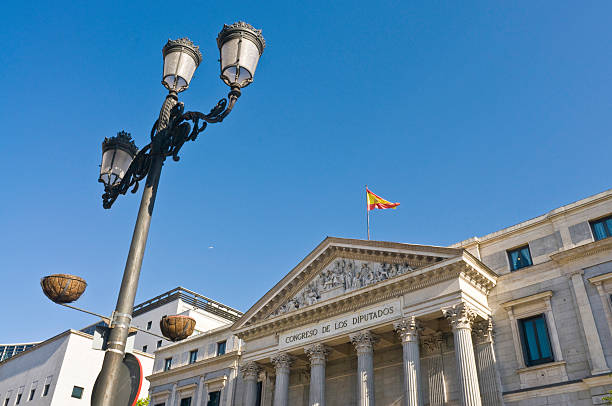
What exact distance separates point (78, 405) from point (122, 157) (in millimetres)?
49803

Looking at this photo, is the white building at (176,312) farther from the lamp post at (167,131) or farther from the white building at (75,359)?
the lamp post at (167,131)

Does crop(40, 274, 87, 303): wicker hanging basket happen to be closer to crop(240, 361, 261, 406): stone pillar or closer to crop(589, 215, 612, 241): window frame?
crop(589, 215, 612, 241): window frame

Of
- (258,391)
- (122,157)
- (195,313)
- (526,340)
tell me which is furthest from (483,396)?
(195,313)

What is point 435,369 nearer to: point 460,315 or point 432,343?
point 432,343

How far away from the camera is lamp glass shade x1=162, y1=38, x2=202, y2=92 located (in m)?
9.05

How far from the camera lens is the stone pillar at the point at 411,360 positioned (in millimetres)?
25219

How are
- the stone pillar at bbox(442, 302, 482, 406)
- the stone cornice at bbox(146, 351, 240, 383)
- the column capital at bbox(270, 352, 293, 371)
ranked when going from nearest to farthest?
1. the stone pillar at bbox(442, 302, 482, 406)
2. the column capital at bbox(270, 352, 293, 371)
3. the stone cornice at bbox(146, 351, 240, 383)

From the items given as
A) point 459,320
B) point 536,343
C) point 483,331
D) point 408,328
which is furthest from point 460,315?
point 536,343

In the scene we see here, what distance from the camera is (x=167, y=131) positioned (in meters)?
8.59

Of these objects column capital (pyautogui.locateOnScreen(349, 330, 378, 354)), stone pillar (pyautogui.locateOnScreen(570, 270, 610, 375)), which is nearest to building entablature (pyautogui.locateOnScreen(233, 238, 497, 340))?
column capital (pyautogui.locateOnScreen(349, 330, 378, 354))

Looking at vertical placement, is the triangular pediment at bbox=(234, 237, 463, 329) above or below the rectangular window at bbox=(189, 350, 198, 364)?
above

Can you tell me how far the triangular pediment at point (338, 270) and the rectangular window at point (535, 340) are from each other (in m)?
4.98

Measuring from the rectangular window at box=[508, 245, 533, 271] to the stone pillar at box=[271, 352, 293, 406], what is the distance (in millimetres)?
14027

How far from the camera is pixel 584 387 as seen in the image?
2345 centimetres
